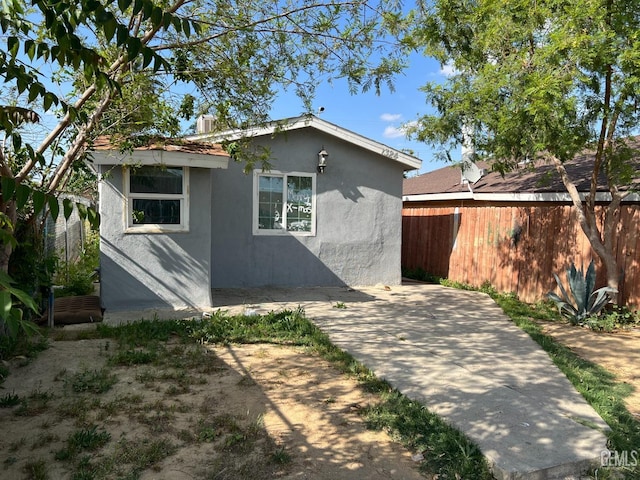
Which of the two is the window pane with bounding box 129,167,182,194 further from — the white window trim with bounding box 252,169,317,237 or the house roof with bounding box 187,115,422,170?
the white window trim with bounding box 252,169,317,237

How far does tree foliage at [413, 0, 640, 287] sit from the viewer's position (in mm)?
5984

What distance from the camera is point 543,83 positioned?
232 inches

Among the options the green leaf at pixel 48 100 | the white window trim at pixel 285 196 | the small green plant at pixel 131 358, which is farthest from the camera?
the white window trim at pixel 285 196

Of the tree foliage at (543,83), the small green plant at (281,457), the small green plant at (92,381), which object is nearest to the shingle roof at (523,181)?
the tree foliage at (543,83)

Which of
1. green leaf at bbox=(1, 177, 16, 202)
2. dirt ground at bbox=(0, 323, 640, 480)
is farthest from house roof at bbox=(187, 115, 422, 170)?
green leaf at bbox=(1, 177, 16, 202)

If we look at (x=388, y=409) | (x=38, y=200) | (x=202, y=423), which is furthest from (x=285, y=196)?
(x=38, y=200)

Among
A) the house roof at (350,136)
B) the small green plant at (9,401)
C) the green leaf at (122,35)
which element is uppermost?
the house roof at (350,136)

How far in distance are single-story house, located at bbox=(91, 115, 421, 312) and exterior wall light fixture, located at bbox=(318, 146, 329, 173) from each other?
3 cm

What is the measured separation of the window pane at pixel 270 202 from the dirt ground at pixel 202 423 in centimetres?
478

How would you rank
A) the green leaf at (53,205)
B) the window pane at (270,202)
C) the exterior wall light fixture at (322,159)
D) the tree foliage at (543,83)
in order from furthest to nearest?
the exterior wall light fixture at (322,159) → the window pane at (270,202) → the tree foliage at (543,83) → the green leaf at (53,205)

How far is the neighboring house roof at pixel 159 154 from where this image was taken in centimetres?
657

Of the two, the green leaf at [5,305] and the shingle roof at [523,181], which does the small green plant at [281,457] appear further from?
the shingle roof at [523,181]

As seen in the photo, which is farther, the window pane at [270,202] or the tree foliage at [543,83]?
the window pane at [270,202]

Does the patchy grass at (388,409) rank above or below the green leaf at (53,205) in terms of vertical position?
below
